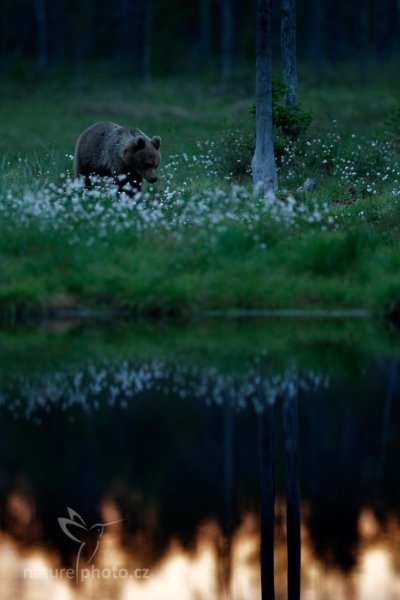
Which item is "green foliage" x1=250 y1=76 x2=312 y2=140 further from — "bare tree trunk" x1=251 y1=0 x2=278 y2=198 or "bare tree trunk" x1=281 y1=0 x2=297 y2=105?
"bare tree trunk" x1=251 y1=0 x2=278 y2=198

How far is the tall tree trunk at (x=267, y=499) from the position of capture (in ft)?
24.0

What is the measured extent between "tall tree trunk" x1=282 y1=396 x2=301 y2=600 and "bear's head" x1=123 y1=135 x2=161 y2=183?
31.8 ft

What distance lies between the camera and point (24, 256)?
15.6 metres

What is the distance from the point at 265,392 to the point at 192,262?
188 inches

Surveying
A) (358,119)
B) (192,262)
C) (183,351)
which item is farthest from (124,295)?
(358,119)

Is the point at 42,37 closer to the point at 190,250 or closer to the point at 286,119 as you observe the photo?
the point at 286,119

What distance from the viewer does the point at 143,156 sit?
19.6 metres

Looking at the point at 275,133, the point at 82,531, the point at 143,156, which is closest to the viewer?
the point at 82,531

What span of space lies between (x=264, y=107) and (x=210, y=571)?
1526cm

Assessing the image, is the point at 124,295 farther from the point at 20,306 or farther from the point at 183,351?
the point at 183,351

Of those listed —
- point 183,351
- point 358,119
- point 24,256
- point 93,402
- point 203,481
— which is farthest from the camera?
point 358,119

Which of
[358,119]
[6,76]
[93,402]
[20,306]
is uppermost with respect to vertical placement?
[6,76]

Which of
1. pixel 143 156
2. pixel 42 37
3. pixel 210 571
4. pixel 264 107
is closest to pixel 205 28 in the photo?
pixel 42 37

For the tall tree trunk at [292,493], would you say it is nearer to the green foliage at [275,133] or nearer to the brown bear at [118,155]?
the brown bear at [118,155]
